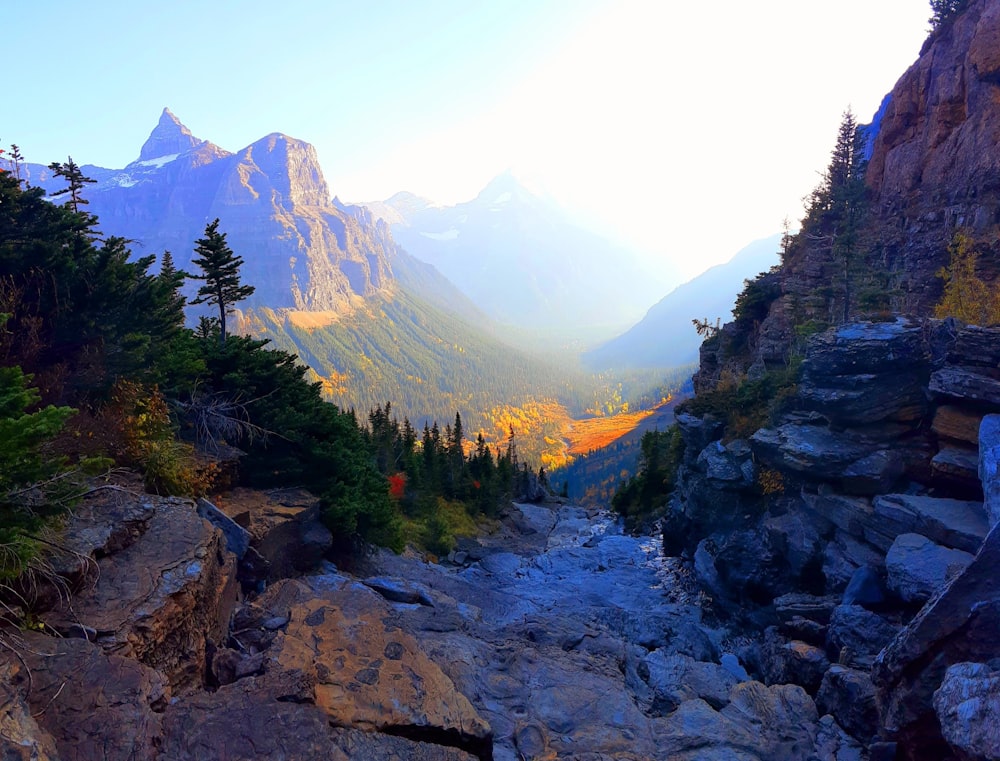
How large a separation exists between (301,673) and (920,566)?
52.6 feet

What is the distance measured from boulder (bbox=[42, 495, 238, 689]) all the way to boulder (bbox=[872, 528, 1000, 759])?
1225cm

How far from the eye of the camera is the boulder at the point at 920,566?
13906 millimetres

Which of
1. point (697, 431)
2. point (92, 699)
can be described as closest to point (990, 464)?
point (697, 431)

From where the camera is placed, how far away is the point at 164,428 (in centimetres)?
1302

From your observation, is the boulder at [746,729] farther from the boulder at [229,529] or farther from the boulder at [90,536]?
the boulder at [90,536]

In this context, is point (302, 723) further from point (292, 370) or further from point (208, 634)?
point (292, 370)

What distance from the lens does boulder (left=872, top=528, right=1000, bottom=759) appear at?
29.6ft

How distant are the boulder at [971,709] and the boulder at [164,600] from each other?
11470 millimetres

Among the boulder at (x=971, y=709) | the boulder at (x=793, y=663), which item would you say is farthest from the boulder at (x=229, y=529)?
the boulder at (x=793, y=663)

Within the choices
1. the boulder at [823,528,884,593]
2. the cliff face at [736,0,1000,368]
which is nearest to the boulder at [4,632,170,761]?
the boulder at [823,528,884,593]

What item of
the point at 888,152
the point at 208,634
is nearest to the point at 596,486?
the point at 888,152

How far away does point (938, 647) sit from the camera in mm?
9477

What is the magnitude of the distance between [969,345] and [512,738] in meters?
19.0

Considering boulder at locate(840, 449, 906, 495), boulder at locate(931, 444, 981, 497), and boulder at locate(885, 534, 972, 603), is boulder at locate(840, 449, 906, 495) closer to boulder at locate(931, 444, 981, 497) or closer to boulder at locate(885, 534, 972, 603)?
boulder at locate(931, 444, 981, 497)
